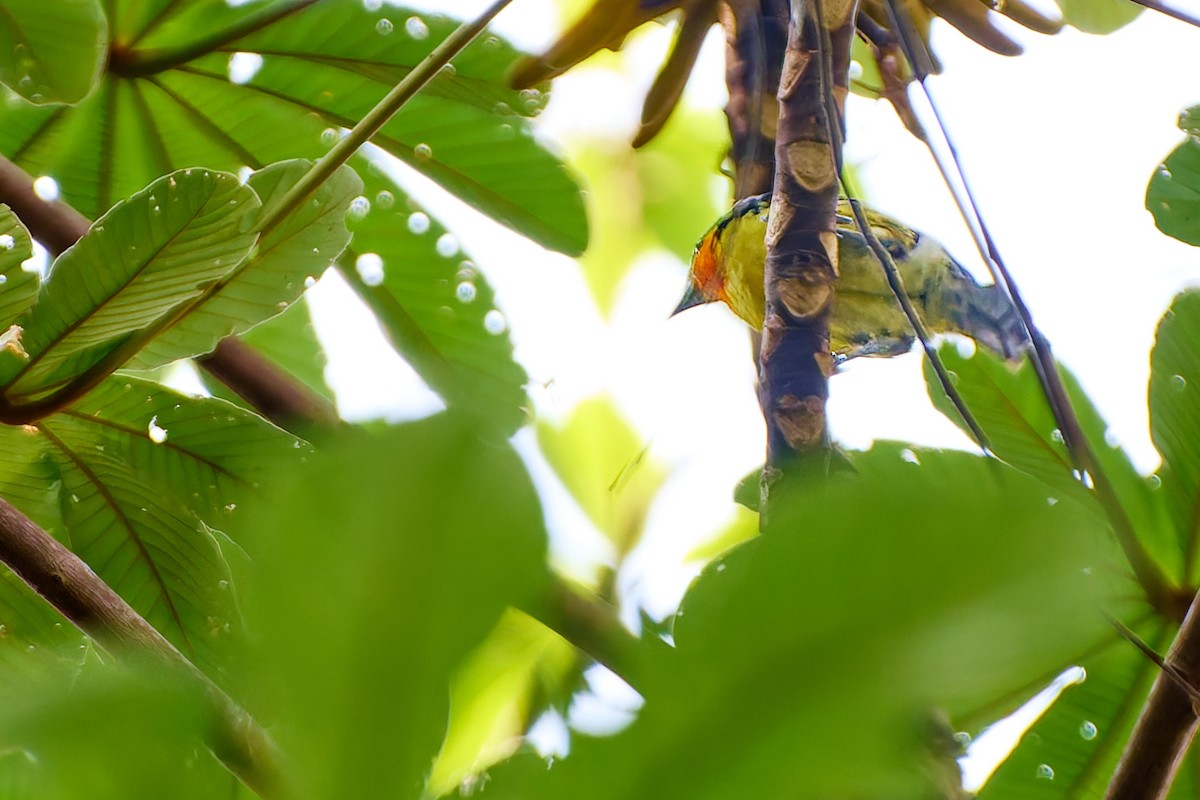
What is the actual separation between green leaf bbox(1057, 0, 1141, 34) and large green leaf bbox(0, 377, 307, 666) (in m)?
0.80

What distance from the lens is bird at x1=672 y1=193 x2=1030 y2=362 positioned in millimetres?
1233

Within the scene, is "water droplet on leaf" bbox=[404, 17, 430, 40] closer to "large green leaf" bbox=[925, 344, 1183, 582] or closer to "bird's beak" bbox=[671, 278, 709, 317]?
"large green leaf" bbox=[925, 344, 1183, 582]

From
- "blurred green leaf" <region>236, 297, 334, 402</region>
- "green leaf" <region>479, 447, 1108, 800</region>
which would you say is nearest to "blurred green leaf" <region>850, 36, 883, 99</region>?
"blurred green leaf" <region>236, 297, 334, 402</region>

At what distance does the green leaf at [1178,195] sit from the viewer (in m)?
0.57

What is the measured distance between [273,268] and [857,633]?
39cm

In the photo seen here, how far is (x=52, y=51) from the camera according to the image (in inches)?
23.8

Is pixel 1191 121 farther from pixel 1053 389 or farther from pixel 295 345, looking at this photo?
pixel 295 345

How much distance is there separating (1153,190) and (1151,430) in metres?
0.13

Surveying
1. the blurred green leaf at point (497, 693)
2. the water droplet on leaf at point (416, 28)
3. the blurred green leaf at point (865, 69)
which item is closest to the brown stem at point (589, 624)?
the blurred green leaf at point (497, 693)

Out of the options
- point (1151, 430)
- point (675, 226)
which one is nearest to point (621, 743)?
point (1151, 430)

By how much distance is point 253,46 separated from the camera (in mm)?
759

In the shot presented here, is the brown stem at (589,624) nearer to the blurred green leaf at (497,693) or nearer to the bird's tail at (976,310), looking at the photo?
Answer: the blurred green leaf at (497,693)

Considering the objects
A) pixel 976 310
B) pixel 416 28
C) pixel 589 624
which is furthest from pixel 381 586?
pixel 976 310

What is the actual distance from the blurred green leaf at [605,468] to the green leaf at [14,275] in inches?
12.1
